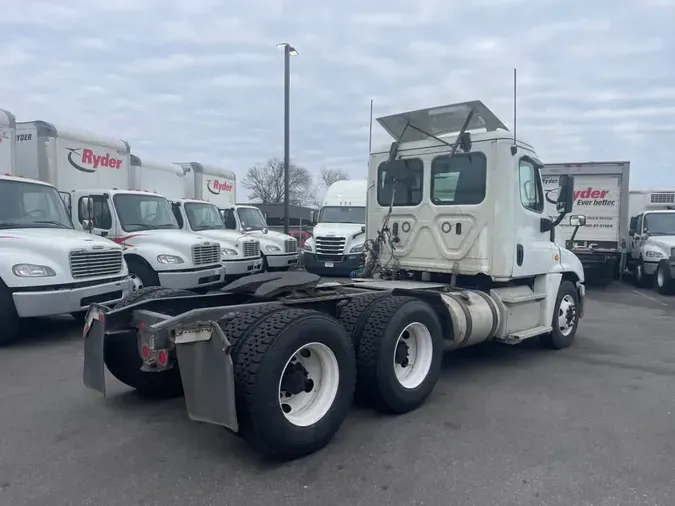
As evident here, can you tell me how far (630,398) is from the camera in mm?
5543

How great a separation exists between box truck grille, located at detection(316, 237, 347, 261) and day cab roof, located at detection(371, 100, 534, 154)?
8.07 metres

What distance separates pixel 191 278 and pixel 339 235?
573cm

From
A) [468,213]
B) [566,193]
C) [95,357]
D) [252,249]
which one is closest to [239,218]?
[252,249]

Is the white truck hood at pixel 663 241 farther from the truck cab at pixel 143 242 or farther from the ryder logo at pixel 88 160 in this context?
the ryder logo at pixel 88 160

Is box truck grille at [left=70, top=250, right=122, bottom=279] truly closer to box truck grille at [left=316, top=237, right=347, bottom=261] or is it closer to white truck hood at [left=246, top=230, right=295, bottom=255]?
white truck hood at [left=246, top=230, right=295, bottom=255]

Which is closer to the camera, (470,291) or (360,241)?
(470,291)

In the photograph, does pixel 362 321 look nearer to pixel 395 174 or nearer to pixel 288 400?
pixel 288 400

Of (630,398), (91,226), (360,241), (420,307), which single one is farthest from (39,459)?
(360,241)

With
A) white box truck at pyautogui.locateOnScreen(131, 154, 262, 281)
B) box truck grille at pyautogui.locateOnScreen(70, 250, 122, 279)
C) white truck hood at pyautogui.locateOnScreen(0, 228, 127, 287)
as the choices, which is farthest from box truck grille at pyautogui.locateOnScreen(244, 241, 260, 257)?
white truck hood at pyautogui.locateOnScreen(0, 228, 127, 287)

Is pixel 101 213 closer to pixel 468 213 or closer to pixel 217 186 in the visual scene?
pixel 217 186

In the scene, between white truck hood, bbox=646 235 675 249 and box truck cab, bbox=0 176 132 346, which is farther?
white truck hood, bbox=646 235 675 249

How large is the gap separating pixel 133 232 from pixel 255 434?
8.05 metres

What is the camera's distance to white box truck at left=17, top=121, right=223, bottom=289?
1053cm

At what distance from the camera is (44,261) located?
7750mm
